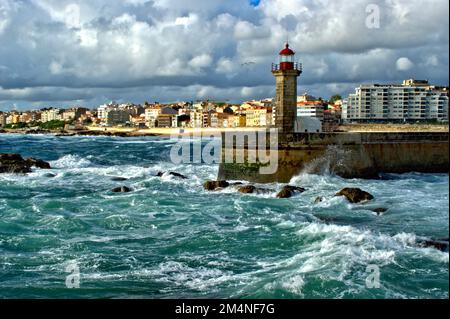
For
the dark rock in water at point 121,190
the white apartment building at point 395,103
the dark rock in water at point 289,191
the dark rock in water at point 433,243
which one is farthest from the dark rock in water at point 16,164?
the white apartment building at point 395,103

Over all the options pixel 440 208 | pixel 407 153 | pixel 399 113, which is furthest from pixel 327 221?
pixel 399 113

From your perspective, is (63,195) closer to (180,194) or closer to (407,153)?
(180,194)

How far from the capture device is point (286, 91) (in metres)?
22.9

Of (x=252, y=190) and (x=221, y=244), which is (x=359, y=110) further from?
(x=221, y=244)

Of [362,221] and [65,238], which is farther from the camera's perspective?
[362,221]

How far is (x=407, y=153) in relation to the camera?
850 inches

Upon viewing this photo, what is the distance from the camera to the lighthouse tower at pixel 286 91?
74.7 feet

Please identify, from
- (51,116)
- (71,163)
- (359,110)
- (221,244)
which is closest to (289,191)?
(221,244)

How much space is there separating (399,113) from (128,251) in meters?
91.8

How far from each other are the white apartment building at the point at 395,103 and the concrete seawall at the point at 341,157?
7371cm

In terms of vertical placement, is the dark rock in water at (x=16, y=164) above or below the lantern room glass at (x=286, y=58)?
below

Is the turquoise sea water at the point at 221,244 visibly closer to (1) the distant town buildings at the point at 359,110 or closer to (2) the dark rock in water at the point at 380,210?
(2) the dark rock in water at the point at 380,210

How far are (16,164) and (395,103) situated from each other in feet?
267
